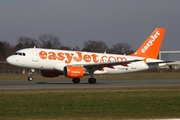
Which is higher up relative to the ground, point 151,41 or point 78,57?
point 151,41

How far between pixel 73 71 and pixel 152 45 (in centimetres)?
1226

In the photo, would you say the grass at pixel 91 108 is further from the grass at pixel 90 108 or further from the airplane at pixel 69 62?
the airplane at pixel 69 62

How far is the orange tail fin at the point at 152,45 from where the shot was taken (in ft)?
155

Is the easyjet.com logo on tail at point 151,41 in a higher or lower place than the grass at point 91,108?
higher

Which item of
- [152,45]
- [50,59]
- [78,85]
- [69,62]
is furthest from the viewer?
[152,45]

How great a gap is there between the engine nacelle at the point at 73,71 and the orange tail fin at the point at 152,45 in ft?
32.9

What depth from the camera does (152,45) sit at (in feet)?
156

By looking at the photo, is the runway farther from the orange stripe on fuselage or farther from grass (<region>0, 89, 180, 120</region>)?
grass (<region>0, 89, 180, 120</region>)

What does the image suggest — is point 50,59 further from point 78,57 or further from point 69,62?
point 78,57

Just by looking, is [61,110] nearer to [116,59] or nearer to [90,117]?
[90,117]

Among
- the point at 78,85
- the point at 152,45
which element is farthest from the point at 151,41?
the point at 78,85

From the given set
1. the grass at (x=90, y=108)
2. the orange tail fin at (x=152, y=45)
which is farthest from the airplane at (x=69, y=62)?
the grass at (x=90, y=108)

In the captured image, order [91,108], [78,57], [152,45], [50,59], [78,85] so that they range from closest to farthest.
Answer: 1. [91,108]
2. [78,85]
3. [50,59]
4. [78,57]
5. [152,45]

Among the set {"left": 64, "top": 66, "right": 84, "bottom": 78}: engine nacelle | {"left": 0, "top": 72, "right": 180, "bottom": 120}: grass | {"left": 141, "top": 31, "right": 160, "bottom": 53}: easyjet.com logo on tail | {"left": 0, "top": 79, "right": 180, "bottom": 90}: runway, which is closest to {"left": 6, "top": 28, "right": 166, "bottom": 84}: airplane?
{"left": 64, "top": 66, "right": 84, "bottom": 78}: engine nacelle
